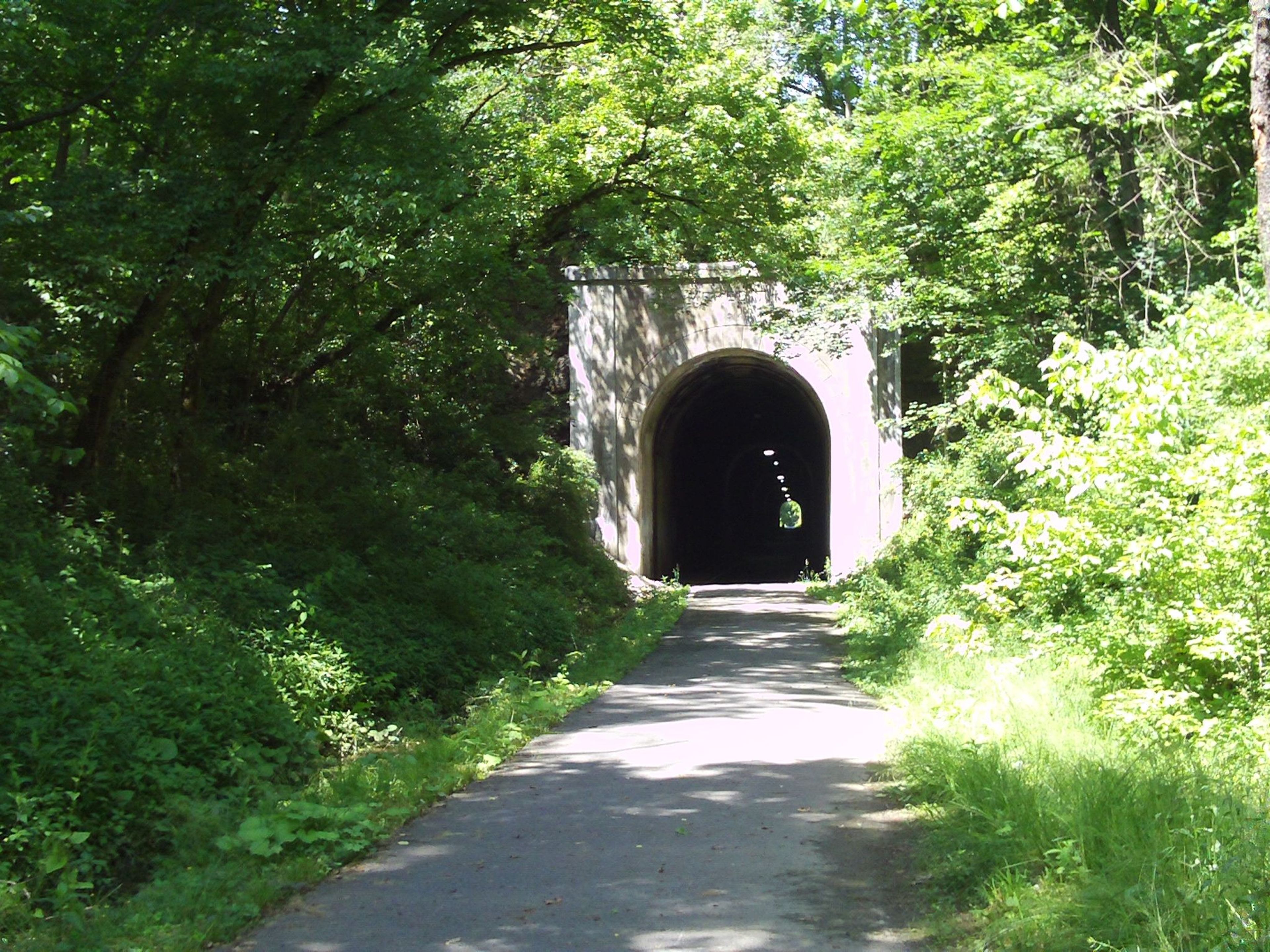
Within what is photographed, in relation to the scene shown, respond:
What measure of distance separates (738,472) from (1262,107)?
139 feet

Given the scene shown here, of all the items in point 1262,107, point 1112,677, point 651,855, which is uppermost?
point 1262,107

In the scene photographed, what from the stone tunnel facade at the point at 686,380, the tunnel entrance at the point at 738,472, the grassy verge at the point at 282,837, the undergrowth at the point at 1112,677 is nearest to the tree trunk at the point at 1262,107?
the undergrowth at the point at 1112,677

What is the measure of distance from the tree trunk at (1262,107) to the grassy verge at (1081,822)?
112 inches

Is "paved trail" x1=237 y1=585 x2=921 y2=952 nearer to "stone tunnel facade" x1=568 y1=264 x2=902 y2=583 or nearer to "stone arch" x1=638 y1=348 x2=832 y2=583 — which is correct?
"stone tunnel facade" x1=568 y1=264 x2=902 y2=583

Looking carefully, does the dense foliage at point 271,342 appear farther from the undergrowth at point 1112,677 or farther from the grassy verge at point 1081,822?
the undergrowth at point 1112,677

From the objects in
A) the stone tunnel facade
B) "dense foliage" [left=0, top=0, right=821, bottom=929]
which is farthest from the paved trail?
the stone tunnel facade

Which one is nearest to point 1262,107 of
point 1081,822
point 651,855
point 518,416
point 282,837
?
point 1081,822

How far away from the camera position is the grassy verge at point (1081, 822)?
402 centimetres

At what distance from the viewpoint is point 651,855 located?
5691 mm

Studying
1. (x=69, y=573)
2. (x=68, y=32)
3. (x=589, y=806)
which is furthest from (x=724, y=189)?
(x=589, y=806)

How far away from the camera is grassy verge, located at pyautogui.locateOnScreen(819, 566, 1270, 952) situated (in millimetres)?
4016

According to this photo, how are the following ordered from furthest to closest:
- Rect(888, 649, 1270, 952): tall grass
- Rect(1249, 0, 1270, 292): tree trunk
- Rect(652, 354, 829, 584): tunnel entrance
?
Rect(652, 354, 829, 584): tunnel entrance → Rect(1249, 0, 1270, 292): tree trunk → Rect(888, 649, 1270, 952): tall grass

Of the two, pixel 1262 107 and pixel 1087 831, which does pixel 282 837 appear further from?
pixel 1262 107

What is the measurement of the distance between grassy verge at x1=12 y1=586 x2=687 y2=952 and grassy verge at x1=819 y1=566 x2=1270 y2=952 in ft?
8.66
